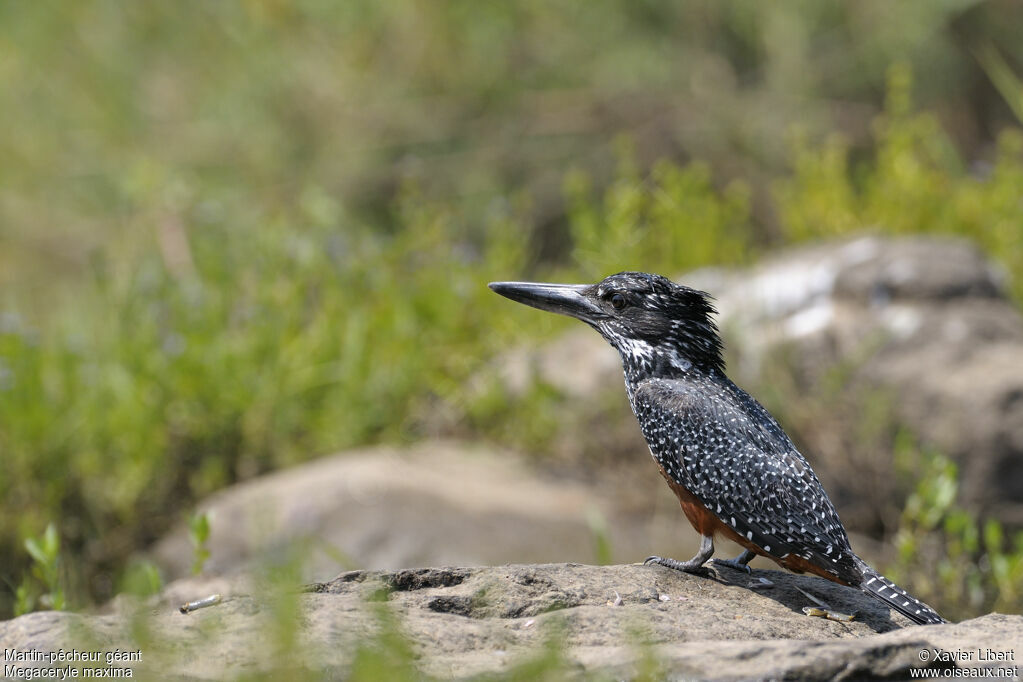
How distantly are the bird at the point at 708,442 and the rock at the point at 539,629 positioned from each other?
17cm

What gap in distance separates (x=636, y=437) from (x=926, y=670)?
3.76 meters

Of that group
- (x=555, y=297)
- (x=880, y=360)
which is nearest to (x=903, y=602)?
(x=555, y=297)

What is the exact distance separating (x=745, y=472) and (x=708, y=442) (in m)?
0.14

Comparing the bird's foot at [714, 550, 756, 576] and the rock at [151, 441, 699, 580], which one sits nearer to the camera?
the bird's foot at [714, 550, 756, 576]

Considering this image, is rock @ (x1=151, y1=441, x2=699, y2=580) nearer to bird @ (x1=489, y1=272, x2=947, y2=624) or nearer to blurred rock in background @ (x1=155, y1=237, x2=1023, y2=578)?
blurred rock in background @ (x1=155, y1=237, x2=1023, y2=578)

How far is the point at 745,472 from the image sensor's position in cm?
340

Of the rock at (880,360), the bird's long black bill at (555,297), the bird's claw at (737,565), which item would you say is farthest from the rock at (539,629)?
the rock at (880,360)

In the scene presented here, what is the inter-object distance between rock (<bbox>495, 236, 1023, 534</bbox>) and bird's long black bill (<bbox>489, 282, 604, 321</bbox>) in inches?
88.0

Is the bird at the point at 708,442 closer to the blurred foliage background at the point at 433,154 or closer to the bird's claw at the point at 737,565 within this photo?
the bird's claw at the point at 737,565

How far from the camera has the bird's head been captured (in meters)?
3.74

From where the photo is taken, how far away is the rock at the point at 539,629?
2322 mm

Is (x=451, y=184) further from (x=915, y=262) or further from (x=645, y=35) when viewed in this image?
(x=915, y=262)

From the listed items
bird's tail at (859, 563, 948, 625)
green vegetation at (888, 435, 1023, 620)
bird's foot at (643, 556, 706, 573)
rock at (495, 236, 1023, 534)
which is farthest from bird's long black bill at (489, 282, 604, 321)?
rock at (495, 236, 1023, 534)

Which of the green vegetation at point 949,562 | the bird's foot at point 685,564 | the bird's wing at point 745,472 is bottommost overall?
the green vegetation at point 949,562
